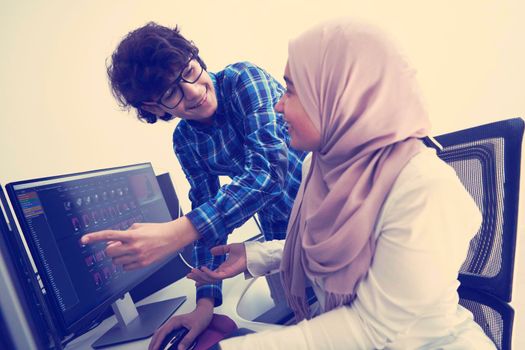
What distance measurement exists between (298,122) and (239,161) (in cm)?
44

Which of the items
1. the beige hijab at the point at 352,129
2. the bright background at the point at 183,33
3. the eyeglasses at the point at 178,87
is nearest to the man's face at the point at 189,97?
the eyeglasses at the point at 178,87

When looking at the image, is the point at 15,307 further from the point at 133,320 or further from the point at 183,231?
the point at 133,320

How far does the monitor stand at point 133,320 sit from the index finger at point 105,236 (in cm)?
33

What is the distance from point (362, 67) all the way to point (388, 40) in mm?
75

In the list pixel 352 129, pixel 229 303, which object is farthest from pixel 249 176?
pixel 229 303

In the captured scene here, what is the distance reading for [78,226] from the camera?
0.82m

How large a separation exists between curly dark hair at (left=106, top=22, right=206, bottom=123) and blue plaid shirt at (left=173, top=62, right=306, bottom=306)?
206 mm

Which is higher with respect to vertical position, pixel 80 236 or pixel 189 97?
pixel 189 97

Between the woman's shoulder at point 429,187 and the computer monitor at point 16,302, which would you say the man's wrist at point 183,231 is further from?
the woman's shoulder at point 429,187

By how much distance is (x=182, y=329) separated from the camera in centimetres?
81

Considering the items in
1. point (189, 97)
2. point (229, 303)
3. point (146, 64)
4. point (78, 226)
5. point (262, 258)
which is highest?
point (146, 64)

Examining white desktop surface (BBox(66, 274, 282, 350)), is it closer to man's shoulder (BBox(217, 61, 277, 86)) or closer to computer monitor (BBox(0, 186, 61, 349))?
computer monitor (BBox(0, 186, 61, 349))

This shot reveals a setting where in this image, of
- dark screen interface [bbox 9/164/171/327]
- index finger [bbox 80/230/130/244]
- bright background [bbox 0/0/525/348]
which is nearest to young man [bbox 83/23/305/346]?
index finger [bbox 80/230/130/244]

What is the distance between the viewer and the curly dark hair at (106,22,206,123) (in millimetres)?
896
